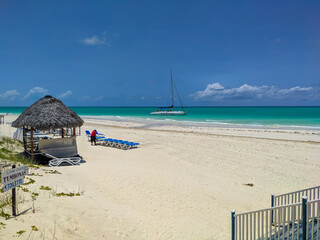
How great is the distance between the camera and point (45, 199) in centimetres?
539

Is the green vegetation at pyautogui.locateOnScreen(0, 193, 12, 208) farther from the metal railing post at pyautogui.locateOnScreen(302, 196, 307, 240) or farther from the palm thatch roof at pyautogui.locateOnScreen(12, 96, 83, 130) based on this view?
the palm thatch roof at pyautogui.locateOnScreen(12, 96, 83, 130)

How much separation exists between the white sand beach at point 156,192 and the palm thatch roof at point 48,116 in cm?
214

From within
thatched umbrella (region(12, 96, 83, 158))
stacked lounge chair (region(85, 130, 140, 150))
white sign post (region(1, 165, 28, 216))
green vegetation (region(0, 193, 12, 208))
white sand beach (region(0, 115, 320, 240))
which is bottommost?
white sand beach (region(0, 115, 320, 240))

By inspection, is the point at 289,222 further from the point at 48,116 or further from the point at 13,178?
the point at 48,116

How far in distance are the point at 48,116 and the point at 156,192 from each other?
21.4 feet

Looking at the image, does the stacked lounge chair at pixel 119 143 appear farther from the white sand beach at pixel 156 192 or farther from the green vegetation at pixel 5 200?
the green vegetation at pixel 5 200

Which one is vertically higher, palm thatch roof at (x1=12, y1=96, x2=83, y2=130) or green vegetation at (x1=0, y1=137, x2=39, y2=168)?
palm thatch roof at (x1=12, y1=96, x2=83, y2=130)

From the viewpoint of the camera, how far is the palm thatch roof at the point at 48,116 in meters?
10.6

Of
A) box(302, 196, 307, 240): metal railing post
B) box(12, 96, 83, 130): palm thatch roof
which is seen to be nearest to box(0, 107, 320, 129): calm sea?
box(12, 96, 83, 130): palm thatch roof

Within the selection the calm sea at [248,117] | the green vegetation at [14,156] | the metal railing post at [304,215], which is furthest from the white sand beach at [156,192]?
the calm sea at [248,117]

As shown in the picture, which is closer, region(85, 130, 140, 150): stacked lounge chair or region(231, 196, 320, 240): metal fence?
region(231, 196, 320, 240): metal fence

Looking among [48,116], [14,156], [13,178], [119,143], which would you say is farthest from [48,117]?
[13,178]

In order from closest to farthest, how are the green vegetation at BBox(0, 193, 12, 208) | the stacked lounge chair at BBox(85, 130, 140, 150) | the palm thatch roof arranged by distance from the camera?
the green vegetation at BBox(0, 193, 12, 208), the palm thatch roof, the stacked lounge chair at BBox(85, 130, 140, 150)

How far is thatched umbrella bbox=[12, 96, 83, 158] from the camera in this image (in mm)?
10609
